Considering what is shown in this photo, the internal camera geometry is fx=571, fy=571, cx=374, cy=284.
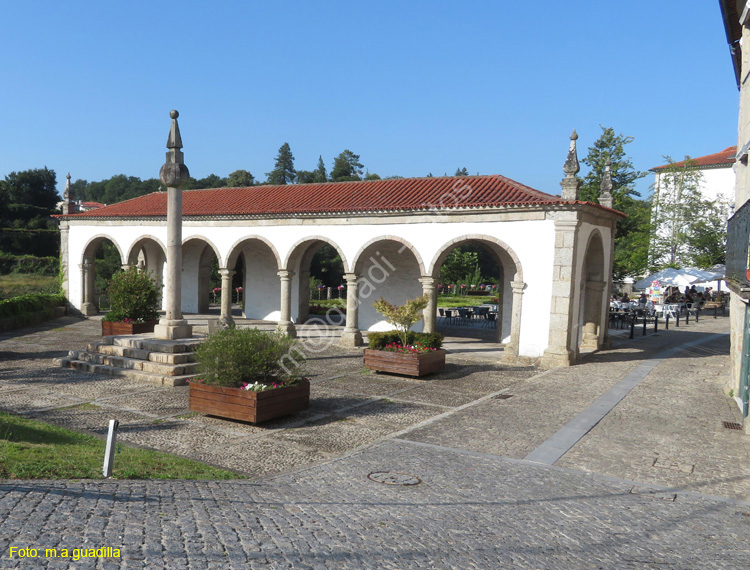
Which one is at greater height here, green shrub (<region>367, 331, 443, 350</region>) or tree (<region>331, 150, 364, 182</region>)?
tree (<region>331, 150, 364, 182</region>)

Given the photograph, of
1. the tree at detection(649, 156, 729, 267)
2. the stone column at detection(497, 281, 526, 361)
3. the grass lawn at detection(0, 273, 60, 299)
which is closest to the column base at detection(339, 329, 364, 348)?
the stone column at detection(497, 281, 526, 361)

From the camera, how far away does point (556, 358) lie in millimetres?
14445

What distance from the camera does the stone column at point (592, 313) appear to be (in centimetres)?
1758

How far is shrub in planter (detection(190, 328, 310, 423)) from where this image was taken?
8.54m

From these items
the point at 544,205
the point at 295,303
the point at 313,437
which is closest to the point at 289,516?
the point at 313,437

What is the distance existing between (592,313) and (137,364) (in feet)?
43.1

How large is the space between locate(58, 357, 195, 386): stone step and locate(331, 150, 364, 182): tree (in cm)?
5708

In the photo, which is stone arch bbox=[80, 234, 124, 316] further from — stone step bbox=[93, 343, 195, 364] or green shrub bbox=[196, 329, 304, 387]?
green shrub bbox=[196, 329, 304, 387]

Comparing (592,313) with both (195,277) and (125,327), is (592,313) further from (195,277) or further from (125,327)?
(195,277)

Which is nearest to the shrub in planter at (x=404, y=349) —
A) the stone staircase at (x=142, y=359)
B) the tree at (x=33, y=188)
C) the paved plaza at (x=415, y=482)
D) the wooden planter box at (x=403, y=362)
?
Result: the wooden planter box at (x=403, y=362)

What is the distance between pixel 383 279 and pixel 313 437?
12.9 m

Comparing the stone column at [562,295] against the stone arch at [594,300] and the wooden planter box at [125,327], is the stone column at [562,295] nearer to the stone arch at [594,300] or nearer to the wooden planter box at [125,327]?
the stone arch at [594,300]

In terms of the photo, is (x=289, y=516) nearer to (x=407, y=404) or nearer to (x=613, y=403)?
(x=407, y=404)

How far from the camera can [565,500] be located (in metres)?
5.71
